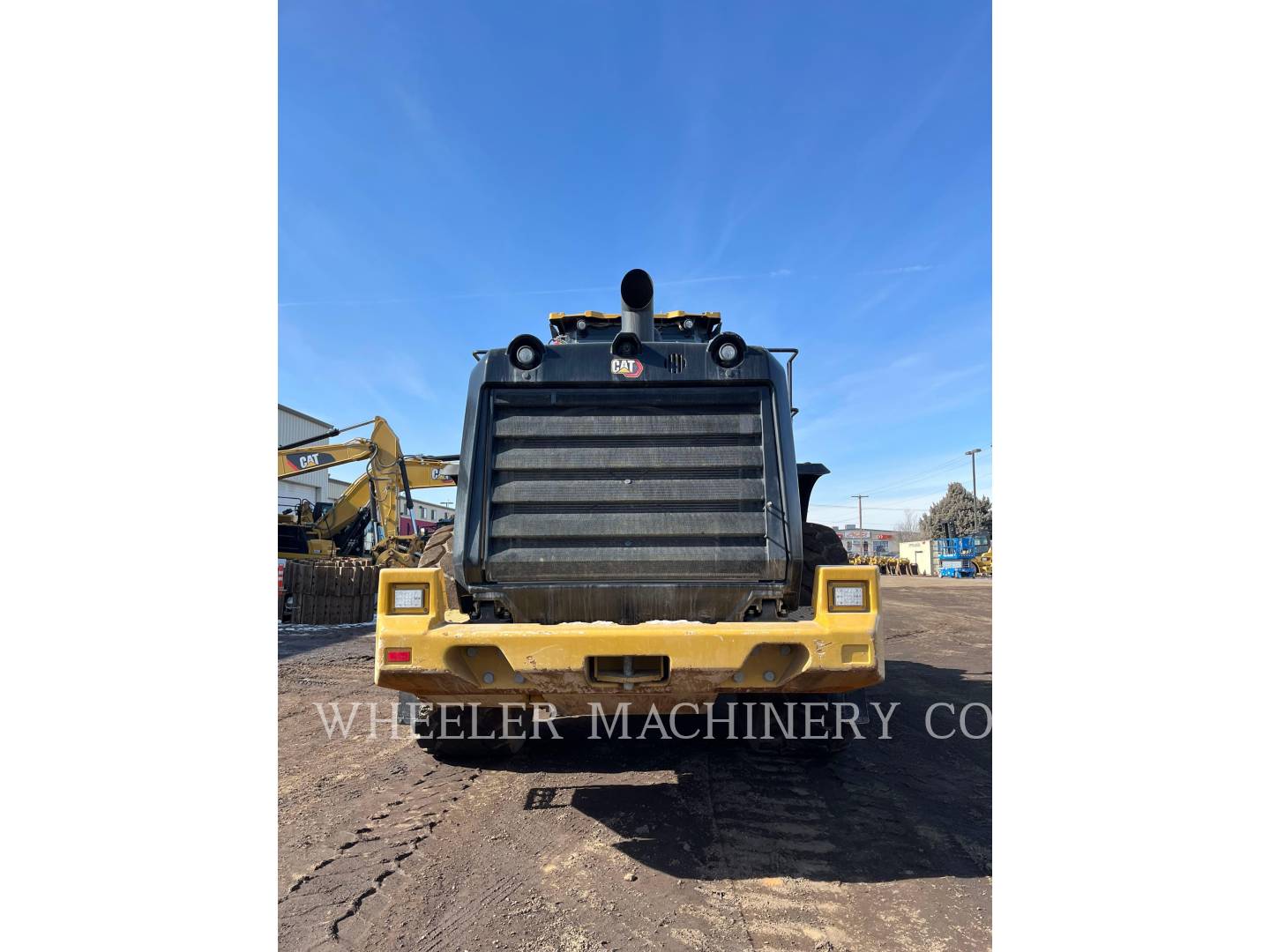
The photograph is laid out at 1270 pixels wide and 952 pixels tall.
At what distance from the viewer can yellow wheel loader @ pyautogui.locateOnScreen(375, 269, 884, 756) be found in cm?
286

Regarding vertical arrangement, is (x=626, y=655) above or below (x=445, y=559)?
below

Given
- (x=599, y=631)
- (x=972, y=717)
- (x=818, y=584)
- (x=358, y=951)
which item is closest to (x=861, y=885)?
(x=818, y=584)

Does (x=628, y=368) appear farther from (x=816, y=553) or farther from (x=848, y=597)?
(x=816, y=553)

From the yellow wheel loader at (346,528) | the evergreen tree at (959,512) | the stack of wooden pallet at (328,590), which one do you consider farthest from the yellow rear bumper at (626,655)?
the evergreen tree at (959,512)

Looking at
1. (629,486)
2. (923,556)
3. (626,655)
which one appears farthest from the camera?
(923,556)

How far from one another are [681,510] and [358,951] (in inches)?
95.4

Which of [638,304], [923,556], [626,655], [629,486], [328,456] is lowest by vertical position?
[923,556]

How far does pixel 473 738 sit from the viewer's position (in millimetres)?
4238

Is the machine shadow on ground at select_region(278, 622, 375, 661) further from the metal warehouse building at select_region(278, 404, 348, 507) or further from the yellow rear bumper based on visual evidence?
the metal warehouse building at select_region(278, 404, 348, 507)

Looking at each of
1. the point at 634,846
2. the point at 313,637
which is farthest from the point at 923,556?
the point at 634,846

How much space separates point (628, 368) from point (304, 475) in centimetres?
3597

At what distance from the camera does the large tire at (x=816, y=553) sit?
13.9 feet

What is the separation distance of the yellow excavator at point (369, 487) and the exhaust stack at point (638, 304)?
30.3ft

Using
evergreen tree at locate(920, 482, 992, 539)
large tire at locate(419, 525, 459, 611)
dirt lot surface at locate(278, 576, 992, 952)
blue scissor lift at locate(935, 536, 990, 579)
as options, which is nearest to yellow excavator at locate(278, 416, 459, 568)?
large tire at locate(419, 525, 459, 611)
